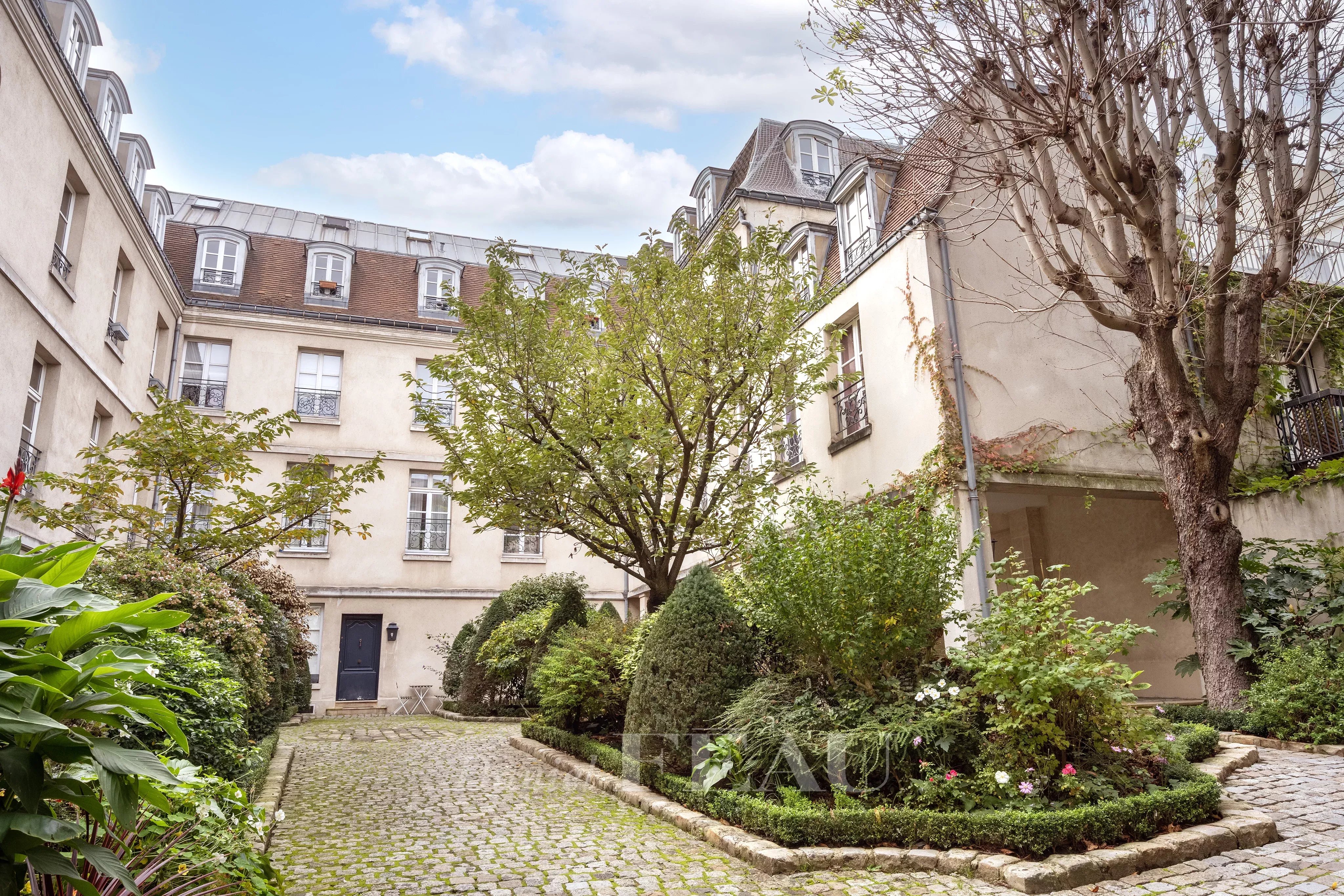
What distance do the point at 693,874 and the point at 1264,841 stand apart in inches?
127

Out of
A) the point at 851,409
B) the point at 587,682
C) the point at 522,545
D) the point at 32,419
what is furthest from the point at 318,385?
the point at 587,682

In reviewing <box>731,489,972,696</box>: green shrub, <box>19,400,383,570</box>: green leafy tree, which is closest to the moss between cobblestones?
<box>731,489,972,696</box>: green shrub

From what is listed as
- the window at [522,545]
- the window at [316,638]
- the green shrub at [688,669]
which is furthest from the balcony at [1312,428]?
the window at [316,638]

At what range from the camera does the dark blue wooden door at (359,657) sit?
63.5 ft

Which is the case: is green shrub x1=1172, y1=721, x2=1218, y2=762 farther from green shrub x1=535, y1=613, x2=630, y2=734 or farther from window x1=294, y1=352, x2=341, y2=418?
window x1=294, y1=352, x2=341, y2=418

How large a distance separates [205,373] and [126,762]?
64.7ft

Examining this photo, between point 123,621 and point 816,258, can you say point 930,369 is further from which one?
point 123,621

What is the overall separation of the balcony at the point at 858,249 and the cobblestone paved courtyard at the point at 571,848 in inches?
317

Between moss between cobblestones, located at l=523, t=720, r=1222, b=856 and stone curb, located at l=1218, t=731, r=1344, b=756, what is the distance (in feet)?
7.23

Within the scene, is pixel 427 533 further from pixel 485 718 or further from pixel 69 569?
pixel 69 569

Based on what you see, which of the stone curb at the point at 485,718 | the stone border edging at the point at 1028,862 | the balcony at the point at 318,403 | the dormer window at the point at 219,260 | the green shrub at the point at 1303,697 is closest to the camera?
the stone border edging at the point at 1028,862

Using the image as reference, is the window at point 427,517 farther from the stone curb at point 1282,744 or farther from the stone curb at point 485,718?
the stone curb at point 1282,744

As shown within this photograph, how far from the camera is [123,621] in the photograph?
8.71 ft

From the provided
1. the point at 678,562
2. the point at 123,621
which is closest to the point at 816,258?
the point at 678,562
